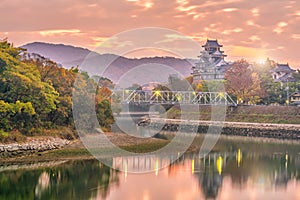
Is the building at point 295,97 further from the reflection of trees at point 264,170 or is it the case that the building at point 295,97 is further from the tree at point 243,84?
the reflection of trees at point 264,170

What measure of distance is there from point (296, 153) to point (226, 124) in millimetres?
19128

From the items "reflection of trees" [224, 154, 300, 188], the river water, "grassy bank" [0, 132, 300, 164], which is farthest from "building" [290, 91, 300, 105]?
the river water

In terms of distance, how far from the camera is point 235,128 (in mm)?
49406

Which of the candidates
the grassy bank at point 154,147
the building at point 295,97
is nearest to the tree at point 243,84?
the building at point 295,97

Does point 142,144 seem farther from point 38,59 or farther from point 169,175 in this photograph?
point 38,59

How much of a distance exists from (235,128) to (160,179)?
26.9m

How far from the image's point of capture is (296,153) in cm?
3275

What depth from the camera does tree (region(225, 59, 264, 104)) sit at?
57.2 m

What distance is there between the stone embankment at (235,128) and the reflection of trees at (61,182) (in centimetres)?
2254

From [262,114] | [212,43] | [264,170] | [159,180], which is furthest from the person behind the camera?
[212,43]

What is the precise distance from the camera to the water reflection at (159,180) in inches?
814

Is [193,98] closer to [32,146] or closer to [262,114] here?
[262,114]

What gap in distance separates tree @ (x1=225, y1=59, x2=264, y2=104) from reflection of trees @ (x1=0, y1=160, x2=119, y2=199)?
3434cm

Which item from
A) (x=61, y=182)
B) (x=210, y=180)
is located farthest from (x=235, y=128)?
(x=61, y=182)
